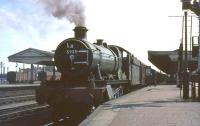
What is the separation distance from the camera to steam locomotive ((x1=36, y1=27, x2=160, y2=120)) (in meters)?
14.8

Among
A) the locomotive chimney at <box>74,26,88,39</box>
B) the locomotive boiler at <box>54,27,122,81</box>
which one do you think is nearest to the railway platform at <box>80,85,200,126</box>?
the locomotive boiler at <box>54,27,122,81</box>

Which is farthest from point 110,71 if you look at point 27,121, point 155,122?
point 155,122

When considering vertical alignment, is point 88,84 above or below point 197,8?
below

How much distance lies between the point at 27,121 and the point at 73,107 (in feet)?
6.71

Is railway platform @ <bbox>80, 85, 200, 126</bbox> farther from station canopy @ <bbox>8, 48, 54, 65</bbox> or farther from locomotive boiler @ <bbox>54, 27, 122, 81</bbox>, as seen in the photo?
station canopy @ <bbox>8, 48, 54, 65</bbox>

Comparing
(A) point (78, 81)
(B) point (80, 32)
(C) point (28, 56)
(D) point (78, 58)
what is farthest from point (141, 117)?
(C) point (28, 56)

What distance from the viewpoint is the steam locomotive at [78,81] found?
1483 centimetres

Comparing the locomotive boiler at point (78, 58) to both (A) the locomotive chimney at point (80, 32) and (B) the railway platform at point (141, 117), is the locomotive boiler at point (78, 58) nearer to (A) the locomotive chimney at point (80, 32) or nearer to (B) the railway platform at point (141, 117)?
(A) the locomotive chimney at point (80, 32)

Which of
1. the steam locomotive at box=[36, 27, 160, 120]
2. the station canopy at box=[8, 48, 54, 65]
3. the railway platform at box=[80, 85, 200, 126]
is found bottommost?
the railway platform at box=[80, 85, 200, 126]

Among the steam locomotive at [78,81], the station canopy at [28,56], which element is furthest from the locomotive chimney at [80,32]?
the station canopy at [28,56]

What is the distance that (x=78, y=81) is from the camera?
16156 millimetres

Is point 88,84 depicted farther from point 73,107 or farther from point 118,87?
point 118,87

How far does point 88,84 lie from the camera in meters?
15.6

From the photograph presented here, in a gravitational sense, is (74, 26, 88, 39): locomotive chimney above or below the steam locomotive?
above
